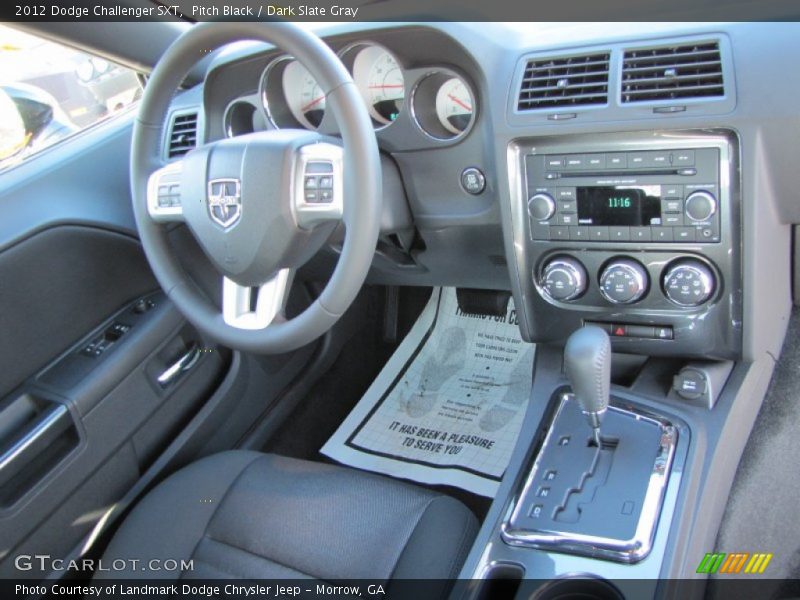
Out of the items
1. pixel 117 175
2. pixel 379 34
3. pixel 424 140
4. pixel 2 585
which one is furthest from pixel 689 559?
pixel 117 175

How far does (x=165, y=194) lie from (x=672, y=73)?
81 cm

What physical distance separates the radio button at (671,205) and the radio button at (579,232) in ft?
0.41

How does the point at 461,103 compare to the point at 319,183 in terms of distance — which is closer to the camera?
the point at 319,183

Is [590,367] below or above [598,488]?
above

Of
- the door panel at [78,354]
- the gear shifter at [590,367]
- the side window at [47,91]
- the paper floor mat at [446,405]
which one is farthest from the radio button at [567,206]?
the side window at [47,91]

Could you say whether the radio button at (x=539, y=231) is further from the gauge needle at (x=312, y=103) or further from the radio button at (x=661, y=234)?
the gauge needle at (x=312, y=103)

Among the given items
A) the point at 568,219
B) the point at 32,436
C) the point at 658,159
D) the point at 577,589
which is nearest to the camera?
the point at 577,589

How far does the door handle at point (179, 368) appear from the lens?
1592 millimetres

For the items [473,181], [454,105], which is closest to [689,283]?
[473,181]

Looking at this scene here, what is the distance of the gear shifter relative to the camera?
1077 millimetres

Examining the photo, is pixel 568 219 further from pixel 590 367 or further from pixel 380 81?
pixel 380 81

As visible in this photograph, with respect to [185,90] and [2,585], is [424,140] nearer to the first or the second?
[185,90]

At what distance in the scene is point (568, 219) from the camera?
1.25 meters

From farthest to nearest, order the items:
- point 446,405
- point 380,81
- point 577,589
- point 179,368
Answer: point 446,405 < point 179,368 < point 380,81 < point 577,589
